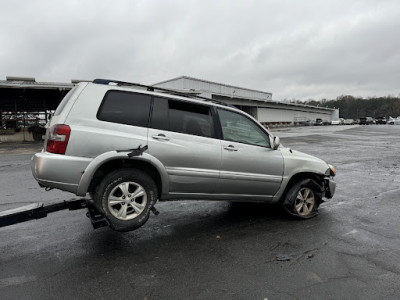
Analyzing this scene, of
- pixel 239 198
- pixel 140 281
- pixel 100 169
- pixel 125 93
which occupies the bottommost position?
pixel 140 281

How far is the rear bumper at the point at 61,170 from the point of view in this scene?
3.46 m

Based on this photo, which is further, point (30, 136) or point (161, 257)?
point (30, 136)

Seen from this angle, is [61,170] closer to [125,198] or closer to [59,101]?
[125,198]

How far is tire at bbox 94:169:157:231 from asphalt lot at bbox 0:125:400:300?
17.4 inches

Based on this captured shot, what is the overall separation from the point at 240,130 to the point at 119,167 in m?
1.93

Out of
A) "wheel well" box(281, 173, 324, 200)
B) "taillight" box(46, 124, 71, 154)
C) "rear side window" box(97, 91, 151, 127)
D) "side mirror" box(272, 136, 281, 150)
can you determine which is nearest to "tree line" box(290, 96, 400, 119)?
"wheel well" box(281, 173, 324, 200)

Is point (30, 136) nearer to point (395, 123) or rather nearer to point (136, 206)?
point (136, 206)

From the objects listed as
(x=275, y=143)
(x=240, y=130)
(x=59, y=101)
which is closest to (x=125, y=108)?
(x=240, y=130)

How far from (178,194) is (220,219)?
1290mm

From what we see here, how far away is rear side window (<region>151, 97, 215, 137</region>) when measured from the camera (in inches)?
159

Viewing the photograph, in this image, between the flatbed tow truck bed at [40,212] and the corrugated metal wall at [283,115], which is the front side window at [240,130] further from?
the corrugated metal wall at [283,115]

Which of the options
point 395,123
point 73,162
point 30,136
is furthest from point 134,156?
point 395,123

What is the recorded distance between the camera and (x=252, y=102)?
189 feet

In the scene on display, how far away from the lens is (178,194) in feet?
13.3
